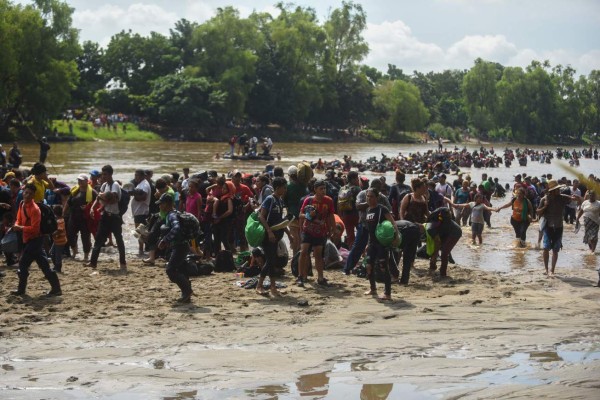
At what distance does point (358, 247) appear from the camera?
11.8 metres

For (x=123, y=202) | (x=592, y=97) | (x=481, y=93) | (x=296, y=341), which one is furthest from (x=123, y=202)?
(x=592, y=97)

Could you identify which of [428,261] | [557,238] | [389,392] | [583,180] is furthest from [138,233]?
[583,180]

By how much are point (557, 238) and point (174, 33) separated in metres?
76.4

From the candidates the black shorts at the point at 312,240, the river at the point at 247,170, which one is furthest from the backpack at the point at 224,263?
the river at the point at 247,170

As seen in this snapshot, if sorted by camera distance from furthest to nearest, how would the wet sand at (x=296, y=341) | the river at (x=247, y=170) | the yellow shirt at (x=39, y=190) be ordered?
the river at (x=247, y=170) < the yellow shirt at (x=39, y=190) < the wet sand at (x=296, y=341)

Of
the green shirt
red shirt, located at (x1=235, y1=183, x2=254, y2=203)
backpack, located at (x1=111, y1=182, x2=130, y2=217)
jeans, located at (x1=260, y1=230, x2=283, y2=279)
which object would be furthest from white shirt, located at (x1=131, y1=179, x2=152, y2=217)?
jeans, located at (x1=260, y1=230, x2=283, y2=279)

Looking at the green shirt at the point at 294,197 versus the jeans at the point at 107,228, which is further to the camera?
the jeans at the point at 107,228

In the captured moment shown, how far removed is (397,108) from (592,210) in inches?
3388

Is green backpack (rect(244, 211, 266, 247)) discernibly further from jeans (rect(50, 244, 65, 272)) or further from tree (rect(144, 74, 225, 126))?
tree (rect(144, 74, 225, 126))

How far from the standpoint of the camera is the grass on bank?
63941mm

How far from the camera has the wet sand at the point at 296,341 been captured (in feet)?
22.8

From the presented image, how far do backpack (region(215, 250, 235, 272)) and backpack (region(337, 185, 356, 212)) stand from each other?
191 centimetres

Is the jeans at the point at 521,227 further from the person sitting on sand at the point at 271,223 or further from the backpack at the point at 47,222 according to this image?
the backpack at the point at 47,222

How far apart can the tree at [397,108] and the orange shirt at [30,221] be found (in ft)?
291
